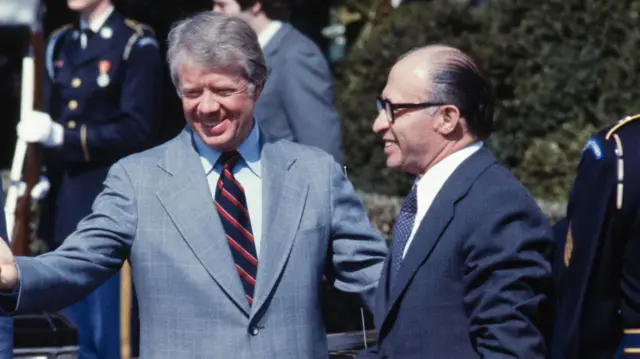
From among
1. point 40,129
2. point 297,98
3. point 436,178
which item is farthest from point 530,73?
point 436,178

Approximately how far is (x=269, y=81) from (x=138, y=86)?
0.54 m

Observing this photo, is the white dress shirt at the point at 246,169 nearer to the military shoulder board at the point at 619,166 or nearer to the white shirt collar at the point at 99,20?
the military shoulder board at the point at 619,166

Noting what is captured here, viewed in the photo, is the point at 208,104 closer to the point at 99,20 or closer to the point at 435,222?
the point at 435,222

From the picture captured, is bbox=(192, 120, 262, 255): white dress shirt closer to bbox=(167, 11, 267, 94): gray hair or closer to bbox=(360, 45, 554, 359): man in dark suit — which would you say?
bbox=(167, 11, 267, 94): gray hair

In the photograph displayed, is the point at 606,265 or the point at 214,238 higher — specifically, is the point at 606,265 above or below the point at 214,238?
below

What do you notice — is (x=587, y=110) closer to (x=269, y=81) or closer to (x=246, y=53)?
(x=269, y=81)

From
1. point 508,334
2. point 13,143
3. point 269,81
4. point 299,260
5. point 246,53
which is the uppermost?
point 13,143

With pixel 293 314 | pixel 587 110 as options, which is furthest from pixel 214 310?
pixel 587 110

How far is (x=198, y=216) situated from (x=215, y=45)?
0.42 m

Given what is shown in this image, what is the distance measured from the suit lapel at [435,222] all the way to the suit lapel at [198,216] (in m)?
0.43

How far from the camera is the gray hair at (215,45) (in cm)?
361

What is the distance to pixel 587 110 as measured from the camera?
8906 mm

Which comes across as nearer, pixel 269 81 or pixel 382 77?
pixel 269 81

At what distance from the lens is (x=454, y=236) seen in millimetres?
3301
